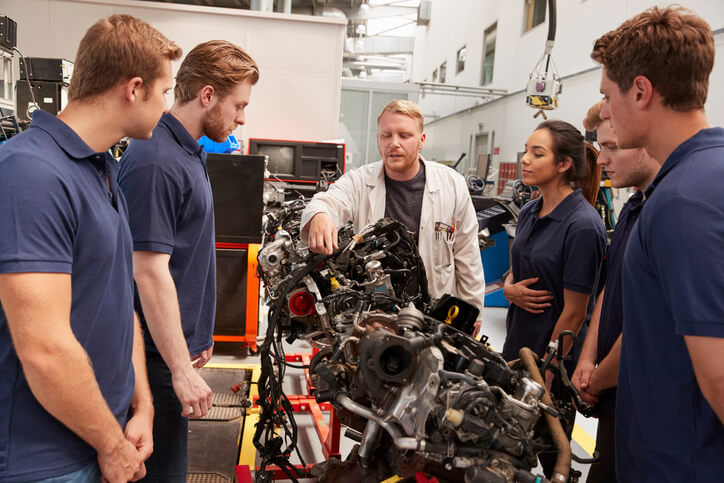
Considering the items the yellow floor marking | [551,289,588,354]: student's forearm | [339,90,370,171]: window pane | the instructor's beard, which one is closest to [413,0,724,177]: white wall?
[339,90,370,171]: window pane

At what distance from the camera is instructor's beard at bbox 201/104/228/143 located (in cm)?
185

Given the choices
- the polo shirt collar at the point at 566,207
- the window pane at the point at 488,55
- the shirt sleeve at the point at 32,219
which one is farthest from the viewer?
the window pane at the point at 488,55

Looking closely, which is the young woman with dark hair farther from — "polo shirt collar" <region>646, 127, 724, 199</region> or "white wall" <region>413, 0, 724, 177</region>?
"white wall" <region>413, 0, 724, 177</region>

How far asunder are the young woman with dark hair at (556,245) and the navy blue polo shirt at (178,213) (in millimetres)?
1469

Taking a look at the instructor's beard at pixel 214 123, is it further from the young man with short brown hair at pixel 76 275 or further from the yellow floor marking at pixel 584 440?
the yellow floor marking at pixel 584 440

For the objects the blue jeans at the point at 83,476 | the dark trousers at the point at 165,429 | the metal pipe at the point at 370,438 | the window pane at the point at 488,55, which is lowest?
the dark trousers at the point at 165,429

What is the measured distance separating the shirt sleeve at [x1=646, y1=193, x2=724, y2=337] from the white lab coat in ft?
5.09

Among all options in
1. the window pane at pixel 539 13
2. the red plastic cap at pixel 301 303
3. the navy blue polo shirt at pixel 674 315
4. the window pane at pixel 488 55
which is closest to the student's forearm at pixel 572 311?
the navy blue polo shirt at pixel 674 315

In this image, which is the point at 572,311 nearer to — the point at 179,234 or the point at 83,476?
the point at 179,234

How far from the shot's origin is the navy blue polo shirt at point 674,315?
1.00 m

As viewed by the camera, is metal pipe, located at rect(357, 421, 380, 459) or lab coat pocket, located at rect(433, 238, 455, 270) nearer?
Answer: metal pipe, located at rect(357, 421, 380, 459)

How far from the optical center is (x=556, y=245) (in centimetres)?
233

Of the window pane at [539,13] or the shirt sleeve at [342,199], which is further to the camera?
the window pane at [539,13]

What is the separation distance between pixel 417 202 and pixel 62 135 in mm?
1830
